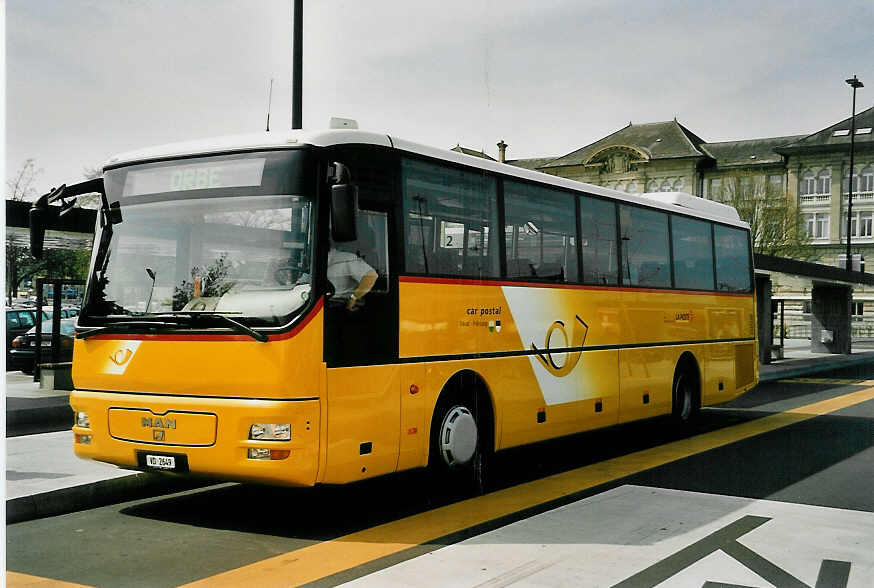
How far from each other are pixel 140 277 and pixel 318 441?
6.35 ft

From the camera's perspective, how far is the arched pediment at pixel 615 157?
1351cm

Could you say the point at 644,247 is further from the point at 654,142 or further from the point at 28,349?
the point at 28,349

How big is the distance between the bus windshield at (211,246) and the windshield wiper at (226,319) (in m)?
0.02

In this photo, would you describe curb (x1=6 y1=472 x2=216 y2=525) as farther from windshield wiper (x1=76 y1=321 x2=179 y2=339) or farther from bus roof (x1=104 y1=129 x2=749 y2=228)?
bus roof (x1=104 y1=129 x2=749 y2=228)

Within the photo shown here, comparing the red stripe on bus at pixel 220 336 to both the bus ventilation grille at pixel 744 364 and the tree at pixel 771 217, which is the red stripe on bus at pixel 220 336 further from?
the tree at pixel 771 217

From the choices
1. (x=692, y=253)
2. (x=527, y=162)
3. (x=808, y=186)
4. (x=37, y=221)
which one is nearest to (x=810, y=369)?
(x=808, y=186)

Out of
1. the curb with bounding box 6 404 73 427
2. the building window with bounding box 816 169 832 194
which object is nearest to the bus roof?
the curb with bounding box 6 404 73 427

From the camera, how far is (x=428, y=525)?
7.24 m

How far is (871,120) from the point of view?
14359mm

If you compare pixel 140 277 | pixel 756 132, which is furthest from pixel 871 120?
pixel 140 277

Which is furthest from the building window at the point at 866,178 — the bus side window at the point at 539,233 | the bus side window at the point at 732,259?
the bus side window at the point at 539,233

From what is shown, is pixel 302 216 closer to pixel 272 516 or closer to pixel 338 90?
pixel 272 516

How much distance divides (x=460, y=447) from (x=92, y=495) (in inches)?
125

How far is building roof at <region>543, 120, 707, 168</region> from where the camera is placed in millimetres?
13102
